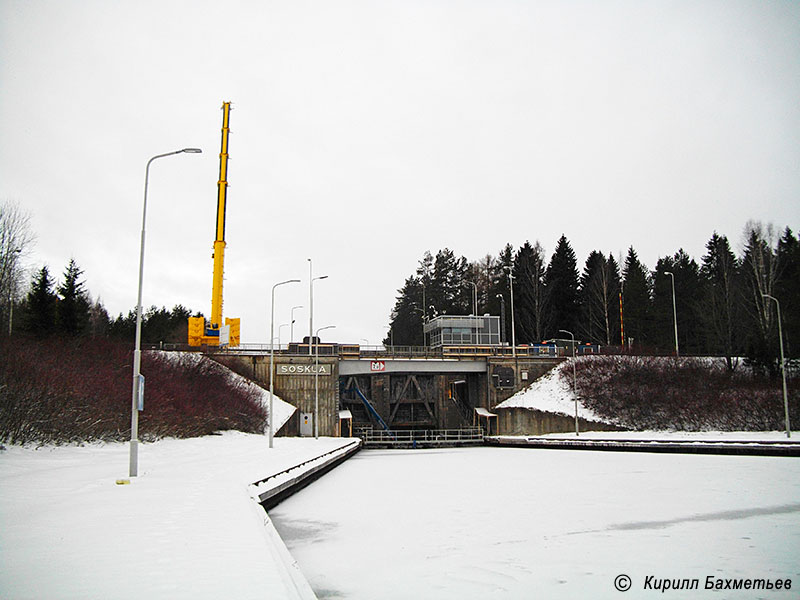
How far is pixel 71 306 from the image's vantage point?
2029 inches

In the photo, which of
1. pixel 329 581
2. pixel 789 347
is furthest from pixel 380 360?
pixel 329 581

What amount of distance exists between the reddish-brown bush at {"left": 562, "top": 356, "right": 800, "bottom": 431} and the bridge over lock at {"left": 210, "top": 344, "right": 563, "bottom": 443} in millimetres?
6188

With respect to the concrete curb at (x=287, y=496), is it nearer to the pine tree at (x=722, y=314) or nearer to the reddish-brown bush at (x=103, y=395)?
the reddish-brown bush at (x=103, y=395)

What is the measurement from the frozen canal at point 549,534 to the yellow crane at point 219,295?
33.7 meters

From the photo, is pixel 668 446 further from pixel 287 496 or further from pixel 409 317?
pixel 409 317

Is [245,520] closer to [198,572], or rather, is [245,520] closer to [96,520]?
[96,520]

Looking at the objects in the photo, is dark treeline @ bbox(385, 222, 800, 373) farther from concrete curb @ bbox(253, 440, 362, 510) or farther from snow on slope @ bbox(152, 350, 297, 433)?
concrete curb @ bbox(253, 440, 362, 510)

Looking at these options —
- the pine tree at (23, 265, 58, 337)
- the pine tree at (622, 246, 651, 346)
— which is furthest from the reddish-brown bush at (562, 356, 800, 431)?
the pine tree at (23, 265, 58, 337)

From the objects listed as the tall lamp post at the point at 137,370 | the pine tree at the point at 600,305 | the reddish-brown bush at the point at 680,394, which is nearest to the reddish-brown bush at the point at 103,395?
the tall lamp post at the point at 137,370

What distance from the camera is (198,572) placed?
7.48 metres

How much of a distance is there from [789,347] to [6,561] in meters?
58.3

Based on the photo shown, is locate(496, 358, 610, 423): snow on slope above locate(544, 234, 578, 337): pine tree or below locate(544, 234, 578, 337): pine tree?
below

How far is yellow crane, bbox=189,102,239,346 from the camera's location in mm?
53812
